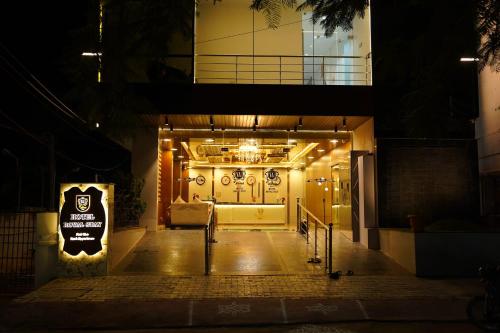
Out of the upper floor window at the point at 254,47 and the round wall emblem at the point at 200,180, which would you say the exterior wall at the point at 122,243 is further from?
the round wall emblem at the point at 200,180

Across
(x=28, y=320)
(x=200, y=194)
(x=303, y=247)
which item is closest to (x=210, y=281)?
(x=28, y=320)

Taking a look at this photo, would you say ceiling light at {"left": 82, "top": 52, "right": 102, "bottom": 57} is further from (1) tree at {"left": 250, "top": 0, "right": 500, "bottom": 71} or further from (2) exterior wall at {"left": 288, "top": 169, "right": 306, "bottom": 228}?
(2) exterior wall at {"left": 288, "top": 169, "right": 306, "bottom": 228}

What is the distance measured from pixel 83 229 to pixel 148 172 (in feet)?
15.3

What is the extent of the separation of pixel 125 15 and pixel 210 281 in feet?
20.7

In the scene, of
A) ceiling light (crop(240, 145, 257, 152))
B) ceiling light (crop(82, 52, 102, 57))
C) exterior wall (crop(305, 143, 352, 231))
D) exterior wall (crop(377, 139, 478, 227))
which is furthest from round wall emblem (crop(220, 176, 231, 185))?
ceiling light (crop(82, 52, 102, 57))

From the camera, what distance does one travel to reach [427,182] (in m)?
11.7

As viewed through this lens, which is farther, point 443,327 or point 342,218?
point 342,218

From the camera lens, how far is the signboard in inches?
358

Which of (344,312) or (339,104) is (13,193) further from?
(344,312)

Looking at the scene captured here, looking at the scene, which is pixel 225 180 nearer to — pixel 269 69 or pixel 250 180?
pixel 250 180

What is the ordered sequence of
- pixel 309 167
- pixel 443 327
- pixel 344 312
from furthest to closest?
1. pixel 309 167
2. pixel 344 312
3. pixel 443 327

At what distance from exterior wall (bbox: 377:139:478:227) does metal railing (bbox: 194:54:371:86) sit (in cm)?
309

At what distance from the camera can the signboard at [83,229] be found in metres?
9.09

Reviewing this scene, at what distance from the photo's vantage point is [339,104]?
476 inches
